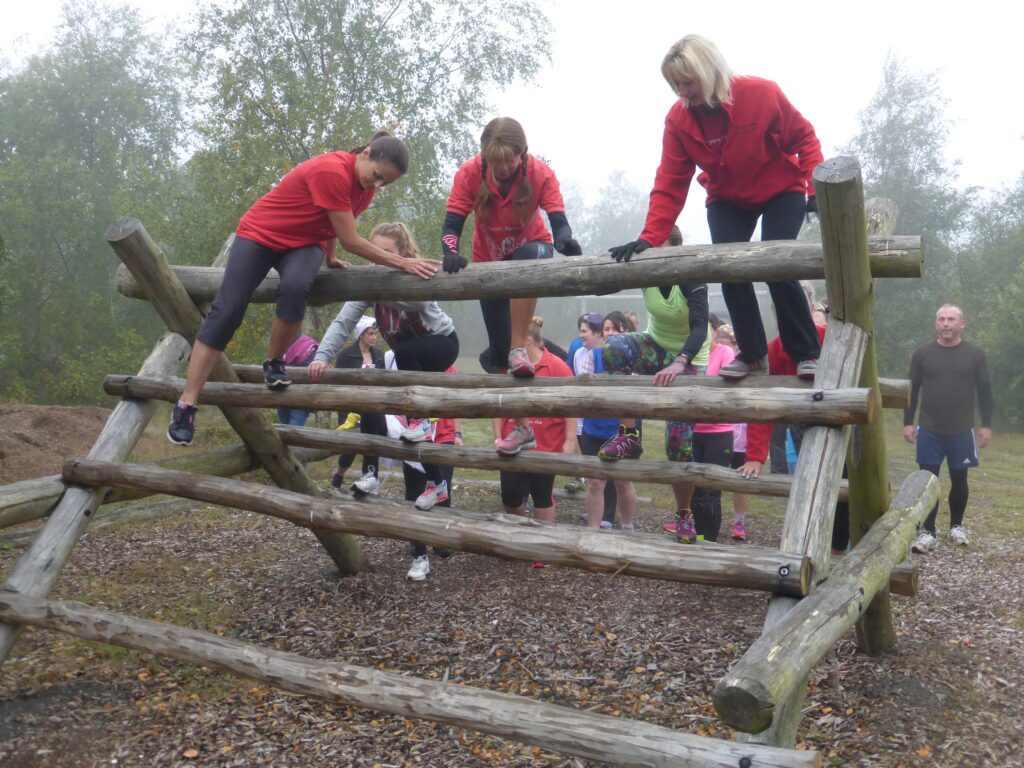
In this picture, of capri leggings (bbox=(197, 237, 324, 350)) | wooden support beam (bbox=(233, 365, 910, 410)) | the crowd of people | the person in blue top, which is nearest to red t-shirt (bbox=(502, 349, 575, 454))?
the person in blue top

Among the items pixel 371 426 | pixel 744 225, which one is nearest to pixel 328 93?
pixel 371 426

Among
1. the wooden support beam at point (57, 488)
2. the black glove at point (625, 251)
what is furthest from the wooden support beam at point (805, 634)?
the wooden support beam at point (57, 488)

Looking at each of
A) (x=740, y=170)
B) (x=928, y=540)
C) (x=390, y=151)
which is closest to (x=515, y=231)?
(x=390, y=151)

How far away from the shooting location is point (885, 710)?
3664 millimetres

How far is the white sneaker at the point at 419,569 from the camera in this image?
557cm

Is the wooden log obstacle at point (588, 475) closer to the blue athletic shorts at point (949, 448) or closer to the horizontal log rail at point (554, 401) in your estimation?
the horizontal log rail at point (554, 401)

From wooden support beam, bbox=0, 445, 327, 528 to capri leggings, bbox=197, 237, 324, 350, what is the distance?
0.72 metres

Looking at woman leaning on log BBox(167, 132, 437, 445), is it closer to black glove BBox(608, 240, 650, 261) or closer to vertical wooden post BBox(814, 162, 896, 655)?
black glove BBox(608, 240, 650, 261)

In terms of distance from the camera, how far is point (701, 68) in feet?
11.6

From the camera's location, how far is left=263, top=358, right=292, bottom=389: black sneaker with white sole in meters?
4.06

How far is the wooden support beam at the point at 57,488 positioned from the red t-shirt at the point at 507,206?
6.20 ft

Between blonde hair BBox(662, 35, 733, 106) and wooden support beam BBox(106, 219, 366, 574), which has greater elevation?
blonde hair BBox(662, 35, 733, 106)

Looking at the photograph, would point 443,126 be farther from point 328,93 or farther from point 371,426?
point 371,426

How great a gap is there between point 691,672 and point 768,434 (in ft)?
4.63
